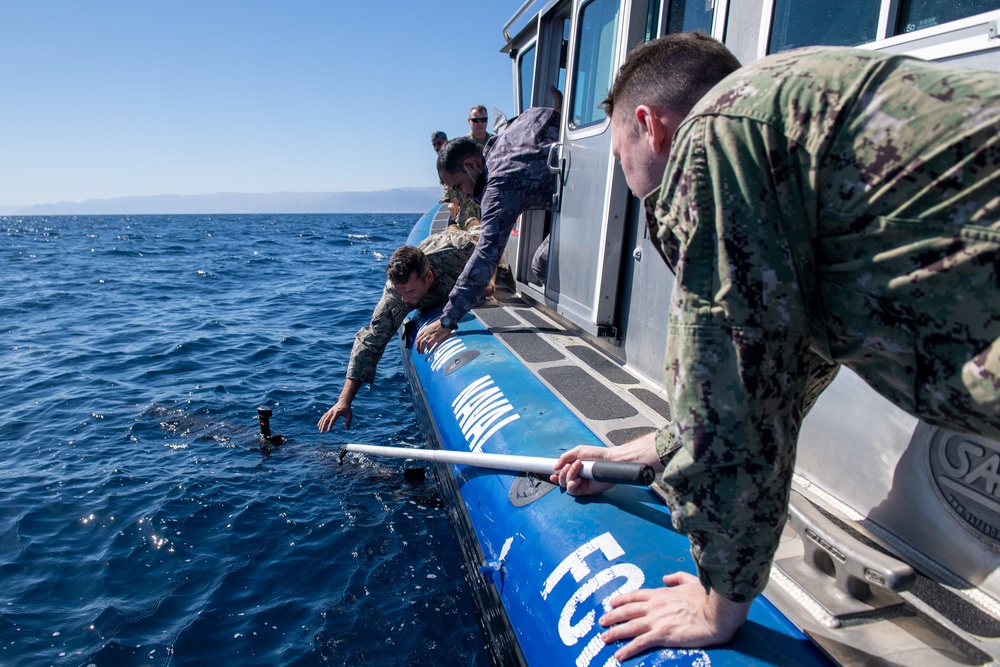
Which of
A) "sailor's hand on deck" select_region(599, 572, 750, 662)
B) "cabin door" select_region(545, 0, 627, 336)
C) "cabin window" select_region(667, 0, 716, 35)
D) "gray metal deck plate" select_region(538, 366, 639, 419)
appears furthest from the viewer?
"cabin door" select_region(545, 0, 627, 336)

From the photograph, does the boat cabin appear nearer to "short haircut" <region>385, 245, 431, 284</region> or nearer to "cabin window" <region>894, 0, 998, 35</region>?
"cabin window" <region>894, 0, 998, 35</region>

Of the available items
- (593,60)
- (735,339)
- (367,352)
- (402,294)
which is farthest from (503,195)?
(735,339)

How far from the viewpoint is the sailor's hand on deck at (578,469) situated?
2205mm

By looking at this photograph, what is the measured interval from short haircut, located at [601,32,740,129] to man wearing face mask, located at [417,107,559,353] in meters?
2.83

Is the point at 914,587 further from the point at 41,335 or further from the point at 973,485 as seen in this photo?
the point at 41,335

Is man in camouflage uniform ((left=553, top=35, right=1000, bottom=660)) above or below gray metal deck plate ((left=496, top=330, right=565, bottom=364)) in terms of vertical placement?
above

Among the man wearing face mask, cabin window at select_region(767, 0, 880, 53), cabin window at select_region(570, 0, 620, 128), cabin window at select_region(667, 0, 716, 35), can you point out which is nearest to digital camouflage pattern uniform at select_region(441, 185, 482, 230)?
the man wearing face mask

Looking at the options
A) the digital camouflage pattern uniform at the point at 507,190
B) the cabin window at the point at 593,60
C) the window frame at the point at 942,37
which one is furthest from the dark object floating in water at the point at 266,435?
the window frame at the point at 942,37

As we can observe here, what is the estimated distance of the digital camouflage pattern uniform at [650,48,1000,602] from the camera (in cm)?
95

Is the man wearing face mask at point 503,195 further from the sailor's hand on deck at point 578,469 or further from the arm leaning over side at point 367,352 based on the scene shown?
the sailor's hand on deck at point 578,469

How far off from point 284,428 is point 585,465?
444 cm

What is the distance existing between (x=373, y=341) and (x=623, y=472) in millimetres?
3144

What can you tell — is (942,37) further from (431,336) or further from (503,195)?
(431,336)

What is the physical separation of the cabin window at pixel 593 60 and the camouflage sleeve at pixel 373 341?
1.99 metres
